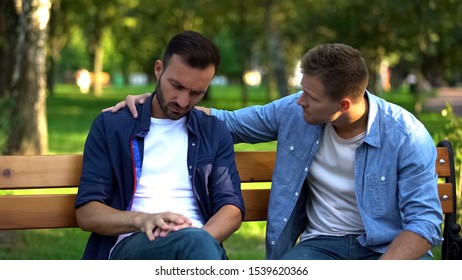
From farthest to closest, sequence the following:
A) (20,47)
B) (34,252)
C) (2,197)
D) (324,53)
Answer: (20,47)
(34,252)
(2,197)
(324,53)

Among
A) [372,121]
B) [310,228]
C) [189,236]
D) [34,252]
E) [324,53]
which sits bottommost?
[34,252]

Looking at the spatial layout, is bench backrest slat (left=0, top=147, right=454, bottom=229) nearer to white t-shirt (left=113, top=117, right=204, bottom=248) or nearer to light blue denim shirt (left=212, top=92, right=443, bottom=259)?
white t-shirt (left=113, top=117, right=204, bottom=248)

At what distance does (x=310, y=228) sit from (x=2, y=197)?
148cm

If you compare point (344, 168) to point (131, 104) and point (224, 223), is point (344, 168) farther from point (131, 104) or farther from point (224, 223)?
point (131, 104)

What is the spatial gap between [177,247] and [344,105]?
1.01m

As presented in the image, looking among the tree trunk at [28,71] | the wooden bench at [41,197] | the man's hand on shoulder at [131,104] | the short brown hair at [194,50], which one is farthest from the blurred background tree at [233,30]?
the short brown hair at [194,50]

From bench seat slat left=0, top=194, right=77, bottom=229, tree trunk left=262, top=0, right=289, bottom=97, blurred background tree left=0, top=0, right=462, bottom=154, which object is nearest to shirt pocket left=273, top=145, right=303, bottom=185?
bench seat slat left=0, top=194, right=77, bottom=229

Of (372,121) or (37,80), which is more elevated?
(372,121)

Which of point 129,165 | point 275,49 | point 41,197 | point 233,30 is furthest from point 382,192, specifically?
point 233,30

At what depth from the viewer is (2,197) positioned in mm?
4008
